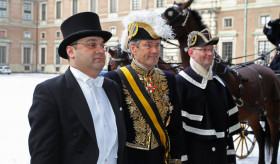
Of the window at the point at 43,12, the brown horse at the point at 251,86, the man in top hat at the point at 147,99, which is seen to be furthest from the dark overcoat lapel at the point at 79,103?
the window at the point at 43,12

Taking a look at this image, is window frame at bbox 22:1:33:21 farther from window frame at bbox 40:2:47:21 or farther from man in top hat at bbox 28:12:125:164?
man in top hat at bbox 28:12:125:164

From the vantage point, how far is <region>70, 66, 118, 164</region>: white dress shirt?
Result: 200 centimetres

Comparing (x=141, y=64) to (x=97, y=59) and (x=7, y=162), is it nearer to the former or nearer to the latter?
(x=97, y=59)

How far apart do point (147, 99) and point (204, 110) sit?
783 millimetres

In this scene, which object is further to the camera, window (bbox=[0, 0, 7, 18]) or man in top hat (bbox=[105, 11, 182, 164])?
window (bbox=[0, 0, 7, 18])

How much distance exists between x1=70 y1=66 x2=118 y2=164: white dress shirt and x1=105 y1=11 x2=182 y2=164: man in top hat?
0.51 meters

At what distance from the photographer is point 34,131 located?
1.84 m

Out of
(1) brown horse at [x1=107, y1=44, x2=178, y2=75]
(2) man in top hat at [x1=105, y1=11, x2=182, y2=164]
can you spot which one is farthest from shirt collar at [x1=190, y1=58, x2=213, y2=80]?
(1) brown horse at [x1=107, y1=44, x2=178, y2=75]

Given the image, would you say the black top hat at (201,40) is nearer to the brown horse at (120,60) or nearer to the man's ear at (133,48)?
the man's ear at (133,48)

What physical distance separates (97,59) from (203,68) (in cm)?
152

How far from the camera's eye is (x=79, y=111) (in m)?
1.94

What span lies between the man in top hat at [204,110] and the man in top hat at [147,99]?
0.43m

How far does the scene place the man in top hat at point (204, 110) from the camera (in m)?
3.15

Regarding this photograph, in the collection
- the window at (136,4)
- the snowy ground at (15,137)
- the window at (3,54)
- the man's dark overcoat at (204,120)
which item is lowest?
the snowy ground at (15,137)
